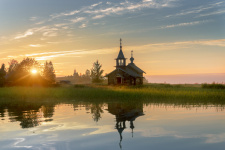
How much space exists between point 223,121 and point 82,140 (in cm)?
898

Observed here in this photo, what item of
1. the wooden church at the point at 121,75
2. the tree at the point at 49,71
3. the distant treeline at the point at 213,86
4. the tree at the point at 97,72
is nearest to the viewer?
the distant treeline at the point at 213,86

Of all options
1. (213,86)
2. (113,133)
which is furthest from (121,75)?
(113,133)

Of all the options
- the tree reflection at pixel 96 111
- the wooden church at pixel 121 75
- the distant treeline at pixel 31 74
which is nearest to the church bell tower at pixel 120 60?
the wooden church at pixel 121 75

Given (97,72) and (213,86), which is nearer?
(213,86)

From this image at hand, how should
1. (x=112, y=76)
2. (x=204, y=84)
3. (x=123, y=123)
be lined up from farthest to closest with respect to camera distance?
(x=112, y=76), (x=204, y=84), (x=123, y=123)

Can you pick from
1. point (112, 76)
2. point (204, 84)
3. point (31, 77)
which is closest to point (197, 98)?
point (204, 84)

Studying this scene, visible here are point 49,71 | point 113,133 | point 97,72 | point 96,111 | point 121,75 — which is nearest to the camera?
point 113,133

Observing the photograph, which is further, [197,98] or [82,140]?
[197,98]

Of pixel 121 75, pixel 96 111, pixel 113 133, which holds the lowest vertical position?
pixel 113 133

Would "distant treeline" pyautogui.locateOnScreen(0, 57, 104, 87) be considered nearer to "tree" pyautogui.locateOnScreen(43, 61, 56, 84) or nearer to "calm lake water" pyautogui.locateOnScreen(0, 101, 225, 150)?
"tree" pyautogui.locateOnScreen(43, 61, 56, 84)

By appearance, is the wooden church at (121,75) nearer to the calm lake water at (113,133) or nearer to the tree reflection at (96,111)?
the tree reflection at (96,111)

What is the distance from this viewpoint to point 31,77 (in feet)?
183

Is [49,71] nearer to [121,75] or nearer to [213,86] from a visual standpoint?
[121,75]

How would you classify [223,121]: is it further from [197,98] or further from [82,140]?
[197,98]
